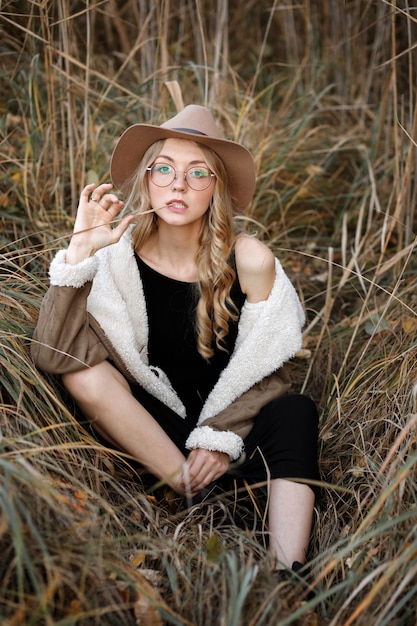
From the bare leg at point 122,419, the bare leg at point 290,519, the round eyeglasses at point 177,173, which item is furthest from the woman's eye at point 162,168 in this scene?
the bare leg at point 290,519

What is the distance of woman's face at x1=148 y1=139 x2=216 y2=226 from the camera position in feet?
7.14

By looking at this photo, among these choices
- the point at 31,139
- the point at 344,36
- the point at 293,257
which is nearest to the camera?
the point at 31,139

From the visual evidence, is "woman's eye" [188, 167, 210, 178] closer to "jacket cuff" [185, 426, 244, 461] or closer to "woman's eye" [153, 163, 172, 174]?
"woman's eye" [153, 163, 172, 174]

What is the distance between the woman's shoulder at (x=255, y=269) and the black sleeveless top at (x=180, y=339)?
0.04 metres

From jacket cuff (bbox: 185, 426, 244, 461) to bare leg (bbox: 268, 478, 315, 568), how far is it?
0.54ft

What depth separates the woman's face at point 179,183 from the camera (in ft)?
7.14

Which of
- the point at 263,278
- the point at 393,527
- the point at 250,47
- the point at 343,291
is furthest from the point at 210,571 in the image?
the point at 250,47

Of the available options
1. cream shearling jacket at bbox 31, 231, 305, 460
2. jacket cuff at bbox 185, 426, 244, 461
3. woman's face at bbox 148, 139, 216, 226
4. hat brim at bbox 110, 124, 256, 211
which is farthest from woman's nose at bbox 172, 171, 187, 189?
jacket cuff at bbox 185, 426, 244, 461

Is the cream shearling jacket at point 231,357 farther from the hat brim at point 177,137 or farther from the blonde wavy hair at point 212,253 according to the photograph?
the hat brim at point 177,137

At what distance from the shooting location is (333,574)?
1.71 meters

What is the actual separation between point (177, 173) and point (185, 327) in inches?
19.5

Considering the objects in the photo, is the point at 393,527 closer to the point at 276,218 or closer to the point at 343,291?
the point at 343,291

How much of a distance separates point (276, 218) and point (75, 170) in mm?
923

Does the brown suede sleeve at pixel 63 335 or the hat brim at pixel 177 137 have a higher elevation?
the hat brim at pixel 177 137
